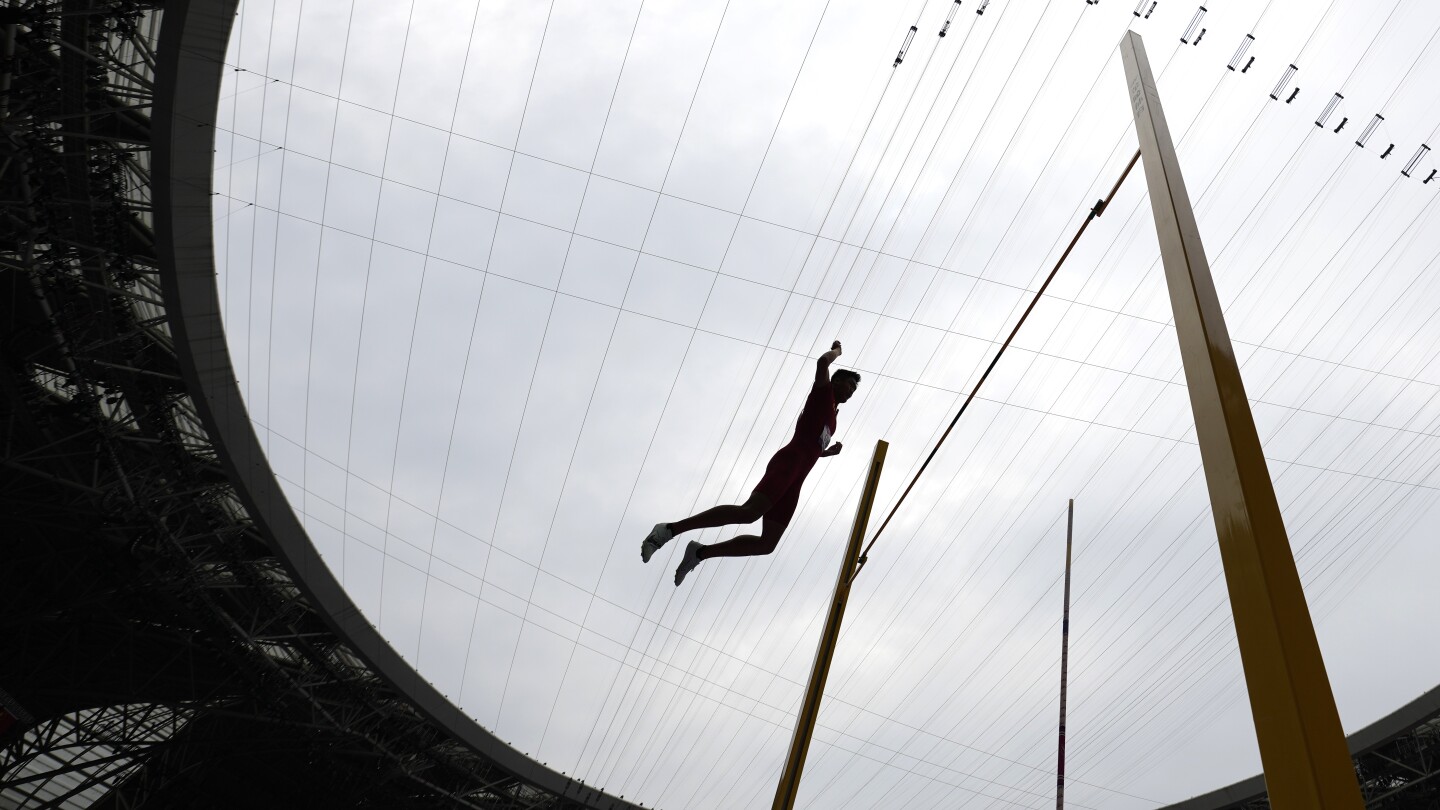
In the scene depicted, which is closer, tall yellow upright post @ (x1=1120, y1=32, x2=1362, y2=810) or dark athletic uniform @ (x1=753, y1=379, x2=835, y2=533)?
tall yellow upright post @ (x1=1120, y1=32, x2=1362, y2=810)

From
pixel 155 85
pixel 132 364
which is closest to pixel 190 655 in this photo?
pixel 132 364

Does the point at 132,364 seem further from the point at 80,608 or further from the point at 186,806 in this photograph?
the point at 186,806

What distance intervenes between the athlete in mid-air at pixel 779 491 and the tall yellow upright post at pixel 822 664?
3.12 ft

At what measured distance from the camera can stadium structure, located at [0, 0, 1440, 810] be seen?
10828mm

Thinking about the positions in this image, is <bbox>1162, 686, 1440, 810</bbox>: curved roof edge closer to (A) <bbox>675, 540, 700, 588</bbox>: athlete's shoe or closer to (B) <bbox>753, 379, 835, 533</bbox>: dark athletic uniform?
(B) <bbox>753, 379, 835, 533</bbox>: dark athletic uniform

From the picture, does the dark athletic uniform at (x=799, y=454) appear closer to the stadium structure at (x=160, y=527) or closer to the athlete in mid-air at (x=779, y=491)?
the athlete in mid-air at (x=779, y=491)

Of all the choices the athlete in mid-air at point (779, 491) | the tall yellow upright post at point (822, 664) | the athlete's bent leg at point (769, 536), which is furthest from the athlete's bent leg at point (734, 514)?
the tall yellow upright post at point (822, 664)

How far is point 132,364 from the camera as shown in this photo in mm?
13984

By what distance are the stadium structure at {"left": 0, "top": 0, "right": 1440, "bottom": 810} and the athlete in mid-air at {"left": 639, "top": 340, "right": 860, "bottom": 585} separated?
753 centimetres

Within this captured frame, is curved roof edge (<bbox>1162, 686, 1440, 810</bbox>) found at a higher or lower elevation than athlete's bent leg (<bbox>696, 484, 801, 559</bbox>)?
lower

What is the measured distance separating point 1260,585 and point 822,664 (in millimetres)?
5116

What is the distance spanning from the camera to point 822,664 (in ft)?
23.7

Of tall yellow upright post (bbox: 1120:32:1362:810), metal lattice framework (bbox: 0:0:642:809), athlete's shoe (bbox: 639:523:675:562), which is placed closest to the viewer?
tall yellow upright post (bbox: 1120:32:1362:810)

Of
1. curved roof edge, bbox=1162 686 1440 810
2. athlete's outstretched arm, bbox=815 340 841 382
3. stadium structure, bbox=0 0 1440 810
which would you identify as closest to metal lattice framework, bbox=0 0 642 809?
stadium structure, bbox=0 0 1440 810
